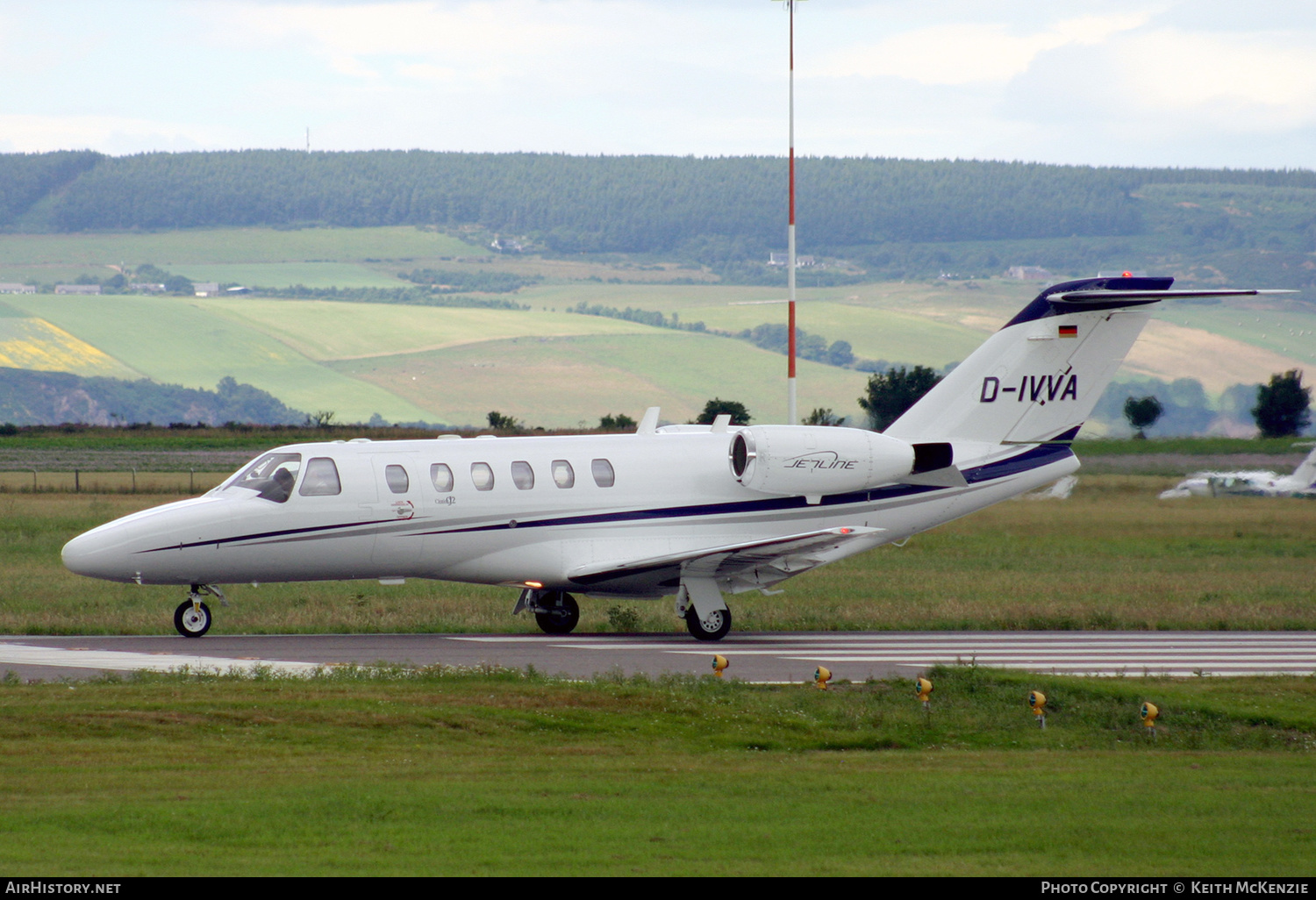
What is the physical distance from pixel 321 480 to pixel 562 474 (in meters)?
3.83

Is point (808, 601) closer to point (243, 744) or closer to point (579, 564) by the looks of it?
point (579, 564)

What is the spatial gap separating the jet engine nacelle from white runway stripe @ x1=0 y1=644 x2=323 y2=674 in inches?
320

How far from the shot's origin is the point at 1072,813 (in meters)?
11.3

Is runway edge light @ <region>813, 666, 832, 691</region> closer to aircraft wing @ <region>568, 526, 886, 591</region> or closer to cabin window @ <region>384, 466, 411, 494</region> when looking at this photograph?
aircraft wing @ <region>568, 526, 886, 591</region>

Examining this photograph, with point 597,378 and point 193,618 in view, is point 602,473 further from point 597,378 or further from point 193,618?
point 597,378

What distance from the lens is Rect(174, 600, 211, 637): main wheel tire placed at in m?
23.4

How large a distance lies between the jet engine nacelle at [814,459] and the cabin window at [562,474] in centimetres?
273

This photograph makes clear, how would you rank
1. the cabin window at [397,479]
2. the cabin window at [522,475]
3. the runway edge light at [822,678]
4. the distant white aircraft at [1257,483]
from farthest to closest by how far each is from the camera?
Answer: the distant white aircraft at [1257,483], the cabin window at [522,475], the cabin window at [397,479], the runway edge light at [822,678]

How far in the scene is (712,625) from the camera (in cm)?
2438

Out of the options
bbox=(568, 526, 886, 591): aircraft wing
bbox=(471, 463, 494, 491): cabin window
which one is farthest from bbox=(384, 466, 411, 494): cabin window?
bbox=(568, 526, 886, 591): aircraft wing

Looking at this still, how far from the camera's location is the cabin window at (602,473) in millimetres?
24703

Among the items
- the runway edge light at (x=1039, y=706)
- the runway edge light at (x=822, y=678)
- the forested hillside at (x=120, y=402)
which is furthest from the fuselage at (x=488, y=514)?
the forested hillside at (x=120, y=402)

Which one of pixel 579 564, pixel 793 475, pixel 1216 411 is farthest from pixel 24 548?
pixel 1216 411

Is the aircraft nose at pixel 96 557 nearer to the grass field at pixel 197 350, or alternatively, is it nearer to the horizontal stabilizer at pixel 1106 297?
the horizontal stabilizer at pixel 1106 297
